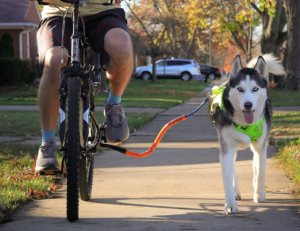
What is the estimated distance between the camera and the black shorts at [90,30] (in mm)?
3918

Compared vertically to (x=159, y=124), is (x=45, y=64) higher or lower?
higher

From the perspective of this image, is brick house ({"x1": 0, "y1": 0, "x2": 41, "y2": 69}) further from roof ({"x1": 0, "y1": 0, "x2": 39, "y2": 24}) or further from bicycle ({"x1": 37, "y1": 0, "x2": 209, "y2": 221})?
bicycle ({"x1": 37, "y1": 0, "x2": 209, "y2": 221})

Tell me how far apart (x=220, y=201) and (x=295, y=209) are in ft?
2.11

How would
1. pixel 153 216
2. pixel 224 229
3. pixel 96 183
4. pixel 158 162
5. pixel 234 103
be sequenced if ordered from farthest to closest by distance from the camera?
pixel 158 162 < pixel 96 183 < pixel 234 103 < pixel 153 216 < pixel 224 229

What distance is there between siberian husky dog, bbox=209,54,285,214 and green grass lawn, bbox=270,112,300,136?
4.27 meters

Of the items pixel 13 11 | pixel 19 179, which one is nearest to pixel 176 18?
pixel 13 11

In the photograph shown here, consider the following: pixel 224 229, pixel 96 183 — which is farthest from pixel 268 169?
pixel 224 229

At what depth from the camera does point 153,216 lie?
12.4 ft

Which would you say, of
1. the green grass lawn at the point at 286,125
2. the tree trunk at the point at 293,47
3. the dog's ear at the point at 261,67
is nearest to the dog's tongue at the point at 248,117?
the dog's ear at the point at 261,67

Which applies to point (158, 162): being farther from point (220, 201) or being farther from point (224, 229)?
point (224, 229)

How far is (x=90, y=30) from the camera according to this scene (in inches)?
164

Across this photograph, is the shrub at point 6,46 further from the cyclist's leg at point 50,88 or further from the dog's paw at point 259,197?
the dog's paw at point 259,197

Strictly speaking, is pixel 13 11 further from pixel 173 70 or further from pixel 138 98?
pixel 173 70

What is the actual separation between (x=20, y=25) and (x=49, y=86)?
27690 mm
